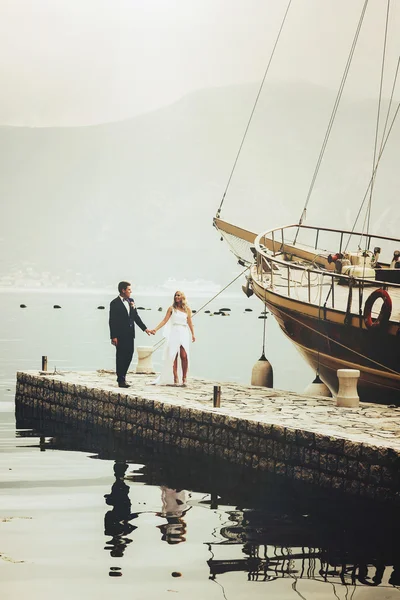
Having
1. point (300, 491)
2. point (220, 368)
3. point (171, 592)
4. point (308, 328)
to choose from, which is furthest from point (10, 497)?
point (220, 368)

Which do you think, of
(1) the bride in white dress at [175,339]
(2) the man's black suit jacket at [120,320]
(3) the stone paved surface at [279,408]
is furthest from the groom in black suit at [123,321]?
(1) the bride in white dress at [175,339]

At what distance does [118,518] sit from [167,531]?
67 centimetres

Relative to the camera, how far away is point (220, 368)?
44.4 meters

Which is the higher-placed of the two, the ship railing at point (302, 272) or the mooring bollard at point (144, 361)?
the ship railing at point (302, 272)

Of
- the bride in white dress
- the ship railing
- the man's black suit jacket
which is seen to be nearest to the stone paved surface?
the bride in white dress

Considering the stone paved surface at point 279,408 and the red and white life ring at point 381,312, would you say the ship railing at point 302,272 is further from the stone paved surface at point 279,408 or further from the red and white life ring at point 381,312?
the stone paved surface at point 279,408

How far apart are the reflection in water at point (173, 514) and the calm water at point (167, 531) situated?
0.05 ft

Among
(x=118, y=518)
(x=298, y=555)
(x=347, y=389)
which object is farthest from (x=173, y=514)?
(x=347, y=389)

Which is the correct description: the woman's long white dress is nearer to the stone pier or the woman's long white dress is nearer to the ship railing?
the stone pier

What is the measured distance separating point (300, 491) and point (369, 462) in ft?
3.54

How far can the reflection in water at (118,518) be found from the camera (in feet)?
30.8

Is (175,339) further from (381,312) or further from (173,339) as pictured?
(381,312)

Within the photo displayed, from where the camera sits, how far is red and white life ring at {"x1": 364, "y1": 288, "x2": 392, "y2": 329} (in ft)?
54.7

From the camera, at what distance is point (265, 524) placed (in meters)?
10.4
